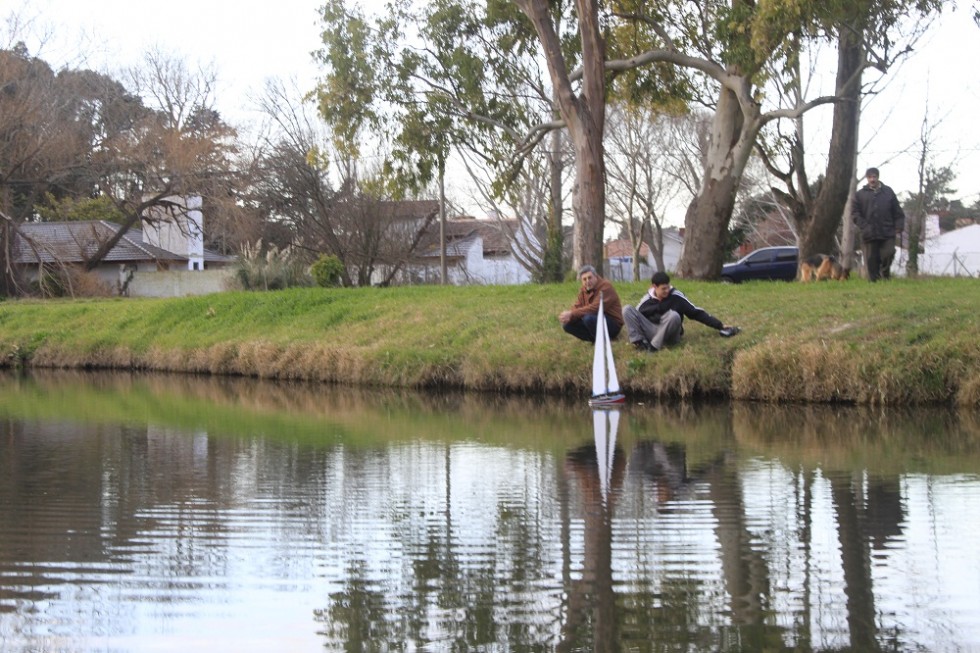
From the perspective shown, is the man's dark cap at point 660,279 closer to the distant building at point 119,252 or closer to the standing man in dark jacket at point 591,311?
the standing man in dark jacket at point 591,311

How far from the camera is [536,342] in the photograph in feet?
57.8

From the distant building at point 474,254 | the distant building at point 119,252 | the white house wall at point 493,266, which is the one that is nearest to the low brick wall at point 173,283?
the distant building at point 119,252

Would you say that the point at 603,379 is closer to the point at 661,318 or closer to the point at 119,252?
the point at 661,318

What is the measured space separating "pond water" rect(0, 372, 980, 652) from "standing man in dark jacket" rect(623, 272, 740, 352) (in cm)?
318

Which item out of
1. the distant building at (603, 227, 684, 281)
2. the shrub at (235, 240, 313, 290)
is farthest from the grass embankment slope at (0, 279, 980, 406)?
the distant building at (603, 227, 684, 281)

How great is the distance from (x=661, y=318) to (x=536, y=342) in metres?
2.04

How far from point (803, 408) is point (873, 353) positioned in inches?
42.0

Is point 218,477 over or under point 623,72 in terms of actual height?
under

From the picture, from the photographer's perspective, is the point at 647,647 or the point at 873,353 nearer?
the point at 647,647

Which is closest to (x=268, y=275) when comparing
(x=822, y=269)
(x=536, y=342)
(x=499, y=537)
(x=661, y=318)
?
(x=822, y=269)

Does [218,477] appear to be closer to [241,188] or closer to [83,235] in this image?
[241,188]

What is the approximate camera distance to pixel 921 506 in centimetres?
799

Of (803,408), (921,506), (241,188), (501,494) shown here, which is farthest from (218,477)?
(241,188)

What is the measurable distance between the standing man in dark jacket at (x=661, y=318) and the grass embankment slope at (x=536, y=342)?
18 cm
